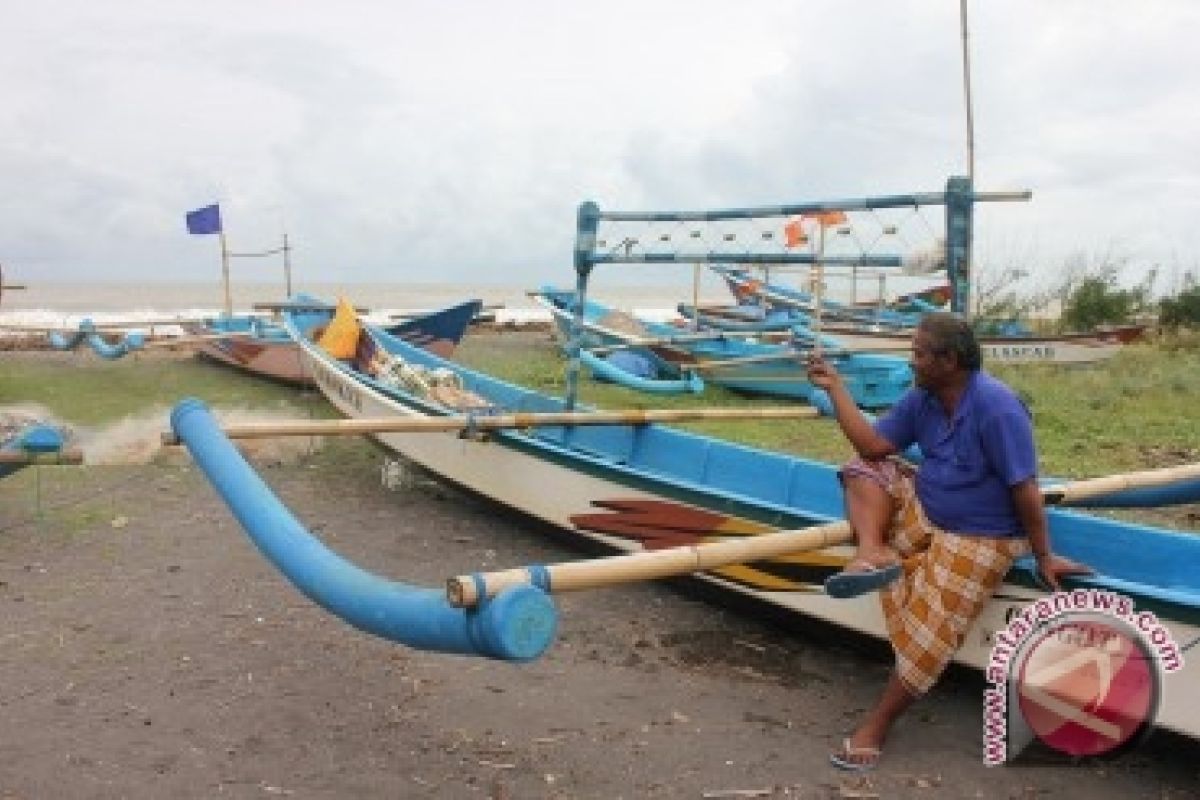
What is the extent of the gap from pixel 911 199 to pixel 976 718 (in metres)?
Answer: 2.37

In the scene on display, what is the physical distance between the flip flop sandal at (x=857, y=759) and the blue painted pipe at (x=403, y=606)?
4.82ft

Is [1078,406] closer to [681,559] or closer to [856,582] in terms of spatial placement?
[856,582]

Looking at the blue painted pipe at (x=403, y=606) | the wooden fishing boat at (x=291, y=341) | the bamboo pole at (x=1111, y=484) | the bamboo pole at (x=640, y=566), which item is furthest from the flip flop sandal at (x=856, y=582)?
the wooden fishing boat at (x=291, y=341)

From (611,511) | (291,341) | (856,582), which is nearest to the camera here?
(856,582)

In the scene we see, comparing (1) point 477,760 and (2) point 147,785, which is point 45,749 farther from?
(1) point 477,760

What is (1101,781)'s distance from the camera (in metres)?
3.49

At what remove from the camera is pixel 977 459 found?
352 centimetres

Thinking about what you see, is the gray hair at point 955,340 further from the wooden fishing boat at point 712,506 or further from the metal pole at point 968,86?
the metal pole at point 968,86

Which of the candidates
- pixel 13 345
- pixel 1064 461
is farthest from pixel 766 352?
pixel 13 345

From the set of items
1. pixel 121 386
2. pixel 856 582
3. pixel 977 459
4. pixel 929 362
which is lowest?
pixel 121 386

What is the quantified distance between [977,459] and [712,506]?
1.43m

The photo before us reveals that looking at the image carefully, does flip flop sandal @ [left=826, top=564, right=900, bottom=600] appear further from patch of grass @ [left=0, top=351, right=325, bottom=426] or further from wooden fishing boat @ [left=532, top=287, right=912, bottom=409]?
patch of grass @ [left=0, top=351, right=325, bottom=426]

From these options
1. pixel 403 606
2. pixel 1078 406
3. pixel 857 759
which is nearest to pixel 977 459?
pixel 857 759

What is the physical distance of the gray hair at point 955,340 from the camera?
3535 mm
